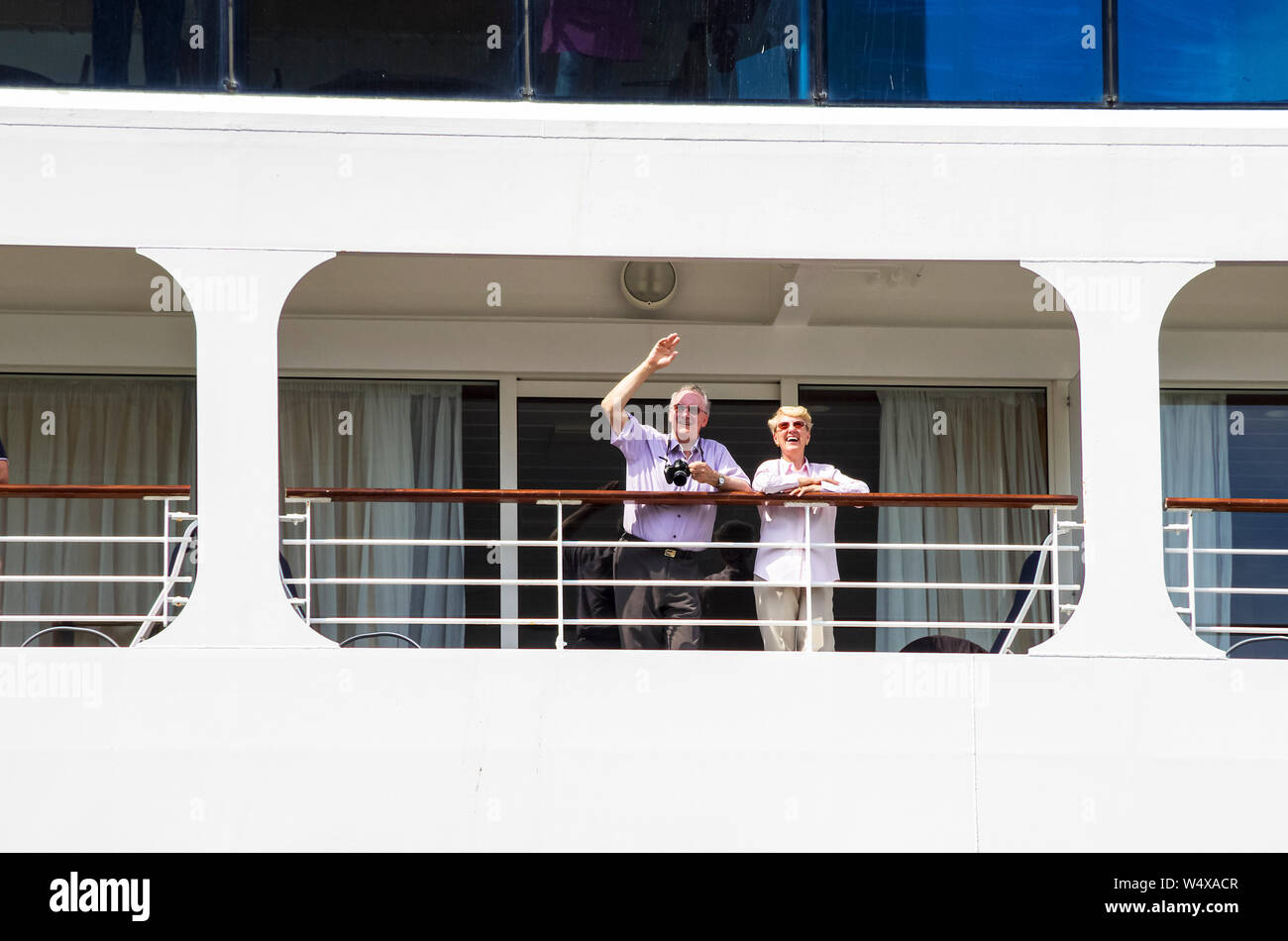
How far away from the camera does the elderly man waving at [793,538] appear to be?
6559mm

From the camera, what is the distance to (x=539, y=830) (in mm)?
5988

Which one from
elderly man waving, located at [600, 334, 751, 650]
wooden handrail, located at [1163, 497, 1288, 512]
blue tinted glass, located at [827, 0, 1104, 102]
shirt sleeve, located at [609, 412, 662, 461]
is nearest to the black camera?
elderly man waving, located at [600, 334, 751, 650]

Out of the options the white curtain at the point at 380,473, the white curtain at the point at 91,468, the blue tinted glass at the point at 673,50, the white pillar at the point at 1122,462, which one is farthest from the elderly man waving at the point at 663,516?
the white curtain at the point at 91,468

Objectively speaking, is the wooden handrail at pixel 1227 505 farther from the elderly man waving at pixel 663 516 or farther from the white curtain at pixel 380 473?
the white curtain at pixel 380 473

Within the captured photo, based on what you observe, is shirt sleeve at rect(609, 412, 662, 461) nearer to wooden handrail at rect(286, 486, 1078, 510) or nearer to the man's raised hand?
the man's raised hand

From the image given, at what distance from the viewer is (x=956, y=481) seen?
8.76 meters

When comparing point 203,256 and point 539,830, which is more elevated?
point 203,256

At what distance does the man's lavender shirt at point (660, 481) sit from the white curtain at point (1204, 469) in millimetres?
3068

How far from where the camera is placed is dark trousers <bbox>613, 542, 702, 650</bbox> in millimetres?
6500

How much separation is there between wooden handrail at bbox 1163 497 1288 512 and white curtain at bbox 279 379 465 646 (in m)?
3.84

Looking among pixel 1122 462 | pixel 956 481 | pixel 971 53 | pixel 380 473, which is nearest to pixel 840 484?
pixel 1122 462
